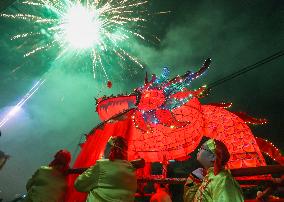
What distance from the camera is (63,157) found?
4.13 meters

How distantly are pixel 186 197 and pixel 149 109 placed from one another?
14.3 ft

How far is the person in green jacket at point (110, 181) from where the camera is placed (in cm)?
322

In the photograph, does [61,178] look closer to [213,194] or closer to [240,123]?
[213,194]

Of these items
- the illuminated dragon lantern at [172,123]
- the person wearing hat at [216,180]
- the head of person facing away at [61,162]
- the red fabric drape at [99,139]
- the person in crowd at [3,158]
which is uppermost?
the illuminated dragon lantern at [172,123]

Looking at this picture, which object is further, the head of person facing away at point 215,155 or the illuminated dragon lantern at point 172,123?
the illuminated dragon lantern at point 172,123

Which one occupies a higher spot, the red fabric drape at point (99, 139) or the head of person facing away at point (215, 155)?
the red fabric drape at point (99, 139)

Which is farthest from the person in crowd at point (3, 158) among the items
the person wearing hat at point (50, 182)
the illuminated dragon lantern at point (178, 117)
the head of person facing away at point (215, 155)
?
the head of person facing away at point (215, 155)

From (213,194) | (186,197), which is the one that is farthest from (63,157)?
(213,194)

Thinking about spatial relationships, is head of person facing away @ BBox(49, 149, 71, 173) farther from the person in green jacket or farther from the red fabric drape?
the red fabric drape

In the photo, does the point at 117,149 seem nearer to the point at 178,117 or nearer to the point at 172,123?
the point at 172,123

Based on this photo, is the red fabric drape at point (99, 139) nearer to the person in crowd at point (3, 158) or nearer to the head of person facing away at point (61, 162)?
the person in crowd at point (3, 158)

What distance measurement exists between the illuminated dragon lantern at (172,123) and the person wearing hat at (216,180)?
151 inches

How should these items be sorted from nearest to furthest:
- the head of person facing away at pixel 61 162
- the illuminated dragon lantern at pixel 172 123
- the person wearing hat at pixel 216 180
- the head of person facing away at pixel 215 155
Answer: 1. the person wearing hat at pixel 216 180
2. the head of person facing away at pixel 215 155
3. the head of person facing away at pixel 61 162
4. the illuminated dragon lantern at pixel 172 123

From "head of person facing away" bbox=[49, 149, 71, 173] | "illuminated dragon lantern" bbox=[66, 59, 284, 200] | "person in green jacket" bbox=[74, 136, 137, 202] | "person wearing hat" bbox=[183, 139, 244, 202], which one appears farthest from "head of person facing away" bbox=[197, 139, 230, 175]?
"illuminated dragon lantern" bbox=[66, 59, 284, 200]
